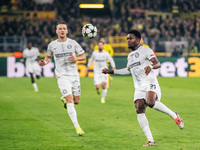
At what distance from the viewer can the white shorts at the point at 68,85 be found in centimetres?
932

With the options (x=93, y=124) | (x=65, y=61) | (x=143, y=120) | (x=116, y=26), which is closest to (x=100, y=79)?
(x=93, y=124)

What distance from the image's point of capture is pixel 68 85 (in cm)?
939

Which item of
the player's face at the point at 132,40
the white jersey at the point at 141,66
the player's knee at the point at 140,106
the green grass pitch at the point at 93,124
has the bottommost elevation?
the green grass pitch at the point at 93,124

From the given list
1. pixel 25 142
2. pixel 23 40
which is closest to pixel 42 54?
pixel 23 40

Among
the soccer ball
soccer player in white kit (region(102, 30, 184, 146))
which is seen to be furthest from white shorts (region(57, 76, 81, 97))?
soccer player in white kit (region(102, 30, 184, 146))

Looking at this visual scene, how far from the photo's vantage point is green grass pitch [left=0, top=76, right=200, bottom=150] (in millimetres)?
7882

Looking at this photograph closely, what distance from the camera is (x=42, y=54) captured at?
29812 millimetres

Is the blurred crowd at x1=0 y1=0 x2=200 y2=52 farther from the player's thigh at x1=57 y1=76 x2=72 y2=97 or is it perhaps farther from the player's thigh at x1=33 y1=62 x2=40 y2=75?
the player's thigh at x1=57 y1=76 x2=72 y2=97

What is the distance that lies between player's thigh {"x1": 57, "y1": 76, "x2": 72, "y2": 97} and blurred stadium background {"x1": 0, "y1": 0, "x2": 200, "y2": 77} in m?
19.2

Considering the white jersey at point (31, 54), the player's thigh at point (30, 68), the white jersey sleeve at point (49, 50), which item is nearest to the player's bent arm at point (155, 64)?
the white jersey sleeve at point (49, 50)

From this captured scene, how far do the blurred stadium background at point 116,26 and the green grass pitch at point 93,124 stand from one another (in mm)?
11202

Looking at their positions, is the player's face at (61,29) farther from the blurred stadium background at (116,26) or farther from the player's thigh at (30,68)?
the blurred stadium background at (116,26)

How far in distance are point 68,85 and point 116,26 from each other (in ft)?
89.3

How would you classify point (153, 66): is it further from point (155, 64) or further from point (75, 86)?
point (75, 86)
